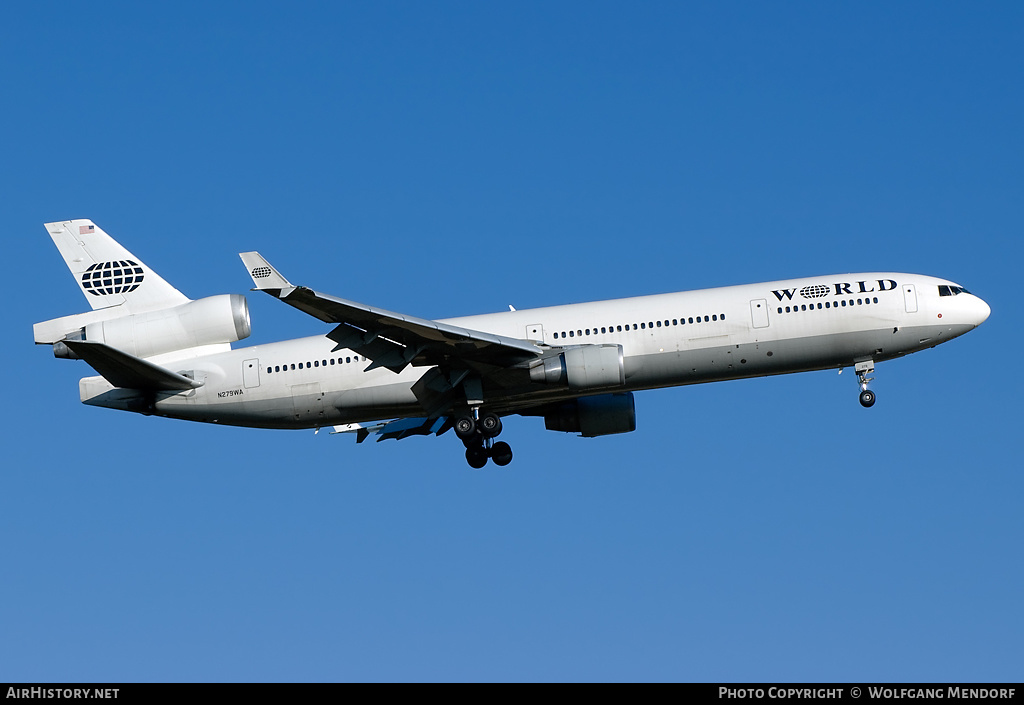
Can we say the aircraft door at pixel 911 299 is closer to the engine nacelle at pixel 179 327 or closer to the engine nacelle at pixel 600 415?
the engine nacelle at pixel 600 415

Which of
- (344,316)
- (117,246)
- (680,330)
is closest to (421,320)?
(344,316)

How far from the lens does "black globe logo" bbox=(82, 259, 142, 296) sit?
140 feet

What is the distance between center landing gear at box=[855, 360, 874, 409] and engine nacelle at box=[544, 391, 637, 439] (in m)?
8.05

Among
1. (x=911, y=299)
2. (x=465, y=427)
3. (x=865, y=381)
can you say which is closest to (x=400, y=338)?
(x=465, y=427)

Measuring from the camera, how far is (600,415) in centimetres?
4369

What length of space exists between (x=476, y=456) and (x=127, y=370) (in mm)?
12062

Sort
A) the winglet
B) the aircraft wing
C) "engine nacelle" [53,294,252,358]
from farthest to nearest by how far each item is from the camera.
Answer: "engine nacelle" [53,294,252,358], the aircraft wing, the winglet

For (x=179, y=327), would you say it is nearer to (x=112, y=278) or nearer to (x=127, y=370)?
(x=127, y=370)

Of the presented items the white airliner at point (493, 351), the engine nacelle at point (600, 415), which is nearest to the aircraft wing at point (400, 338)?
the white airliner at point (493, 351)

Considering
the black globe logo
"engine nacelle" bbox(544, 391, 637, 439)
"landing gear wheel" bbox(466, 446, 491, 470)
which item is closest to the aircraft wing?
"landing gear wheel" bbox(466, 446, 491, 470)

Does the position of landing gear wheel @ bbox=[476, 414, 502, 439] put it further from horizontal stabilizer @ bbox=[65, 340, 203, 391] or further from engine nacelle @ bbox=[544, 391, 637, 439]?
horizontal stabilizer @ bbox=[65, 340, 203, 391]

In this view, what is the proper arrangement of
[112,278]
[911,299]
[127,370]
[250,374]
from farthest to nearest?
1. [112,278]
2. [250,374]
3. [911,299]
4. [127,370]

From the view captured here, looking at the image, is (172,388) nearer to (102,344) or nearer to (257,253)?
(102,344)

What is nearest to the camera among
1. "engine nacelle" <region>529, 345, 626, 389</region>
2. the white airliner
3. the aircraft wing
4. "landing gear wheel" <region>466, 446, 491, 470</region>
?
the aircraft wing
